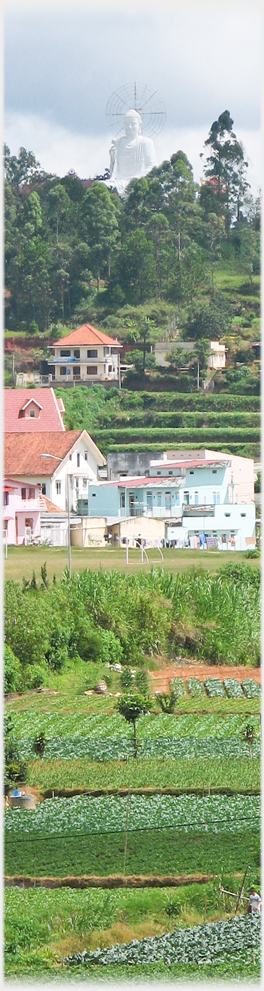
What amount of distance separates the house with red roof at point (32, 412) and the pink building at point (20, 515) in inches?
106

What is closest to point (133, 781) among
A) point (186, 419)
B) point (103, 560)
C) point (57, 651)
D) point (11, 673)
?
point (11, 673)

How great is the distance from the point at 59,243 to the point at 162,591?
753 centimetres

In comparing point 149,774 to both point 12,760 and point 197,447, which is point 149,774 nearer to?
point 12,760

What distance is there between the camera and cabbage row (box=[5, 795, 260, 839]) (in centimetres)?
378

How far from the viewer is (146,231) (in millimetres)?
15758

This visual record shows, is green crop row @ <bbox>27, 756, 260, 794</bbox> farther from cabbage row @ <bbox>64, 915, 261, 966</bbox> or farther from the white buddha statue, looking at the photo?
the white buddha statue

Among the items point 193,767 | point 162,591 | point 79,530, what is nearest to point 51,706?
point 193,767

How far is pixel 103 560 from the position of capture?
9234 mm

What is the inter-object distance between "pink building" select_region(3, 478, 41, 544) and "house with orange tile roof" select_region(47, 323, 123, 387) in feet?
13.0

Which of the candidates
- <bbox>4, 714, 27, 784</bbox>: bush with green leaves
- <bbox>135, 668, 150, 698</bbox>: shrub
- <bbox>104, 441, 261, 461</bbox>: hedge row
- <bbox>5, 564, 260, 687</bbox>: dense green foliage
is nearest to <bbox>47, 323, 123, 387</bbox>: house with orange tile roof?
<bbox>104, 441, 261, 461</bbox>: hedge row

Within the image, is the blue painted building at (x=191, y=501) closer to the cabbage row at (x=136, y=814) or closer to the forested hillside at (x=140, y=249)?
the forested hillside at (x=140, y=249)

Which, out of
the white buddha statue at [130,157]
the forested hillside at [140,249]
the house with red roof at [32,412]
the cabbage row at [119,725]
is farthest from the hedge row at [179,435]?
the cabbage row at [119,725]

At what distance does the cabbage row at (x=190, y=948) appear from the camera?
8.90 ft

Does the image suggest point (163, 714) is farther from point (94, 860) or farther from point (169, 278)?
point (169, 278)
